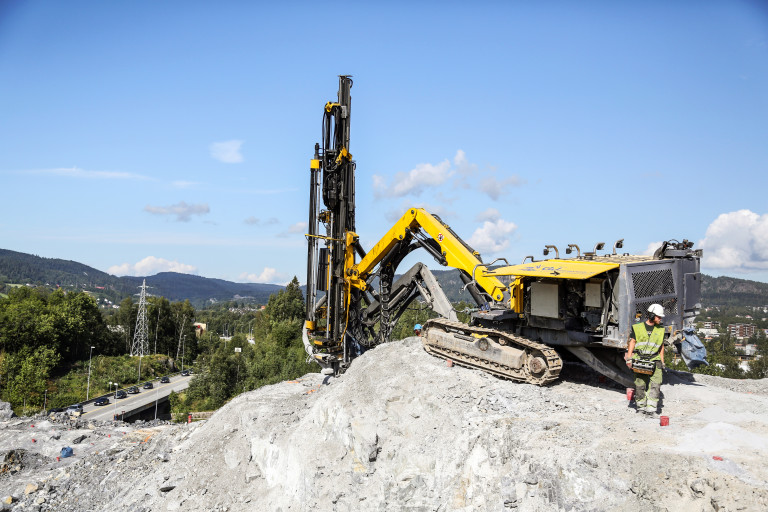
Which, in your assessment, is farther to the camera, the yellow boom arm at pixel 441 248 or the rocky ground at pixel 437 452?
the yellow boom arm at pixel 441 248

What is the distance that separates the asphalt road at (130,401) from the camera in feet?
136

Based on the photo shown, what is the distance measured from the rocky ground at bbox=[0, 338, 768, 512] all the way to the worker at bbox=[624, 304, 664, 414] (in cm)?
41

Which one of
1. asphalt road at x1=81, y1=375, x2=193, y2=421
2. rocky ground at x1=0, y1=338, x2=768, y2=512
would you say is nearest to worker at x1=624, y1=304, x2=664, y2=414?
rocky ground at x1=0, y1=338, x2=768, y2=512

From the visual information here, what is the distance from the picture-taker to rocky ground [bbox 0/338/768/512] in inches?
276

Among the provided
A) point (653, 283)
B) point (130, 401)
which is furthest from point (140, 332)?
point (653, 283)

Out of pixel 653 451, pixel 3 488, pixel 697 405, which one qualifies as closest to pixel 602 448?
pixel 653 451

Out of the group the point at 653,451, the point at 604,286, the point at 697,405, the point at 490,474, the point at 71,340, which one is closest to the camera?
the point at 653,451

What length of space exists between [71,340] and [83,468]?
5397 centimetres

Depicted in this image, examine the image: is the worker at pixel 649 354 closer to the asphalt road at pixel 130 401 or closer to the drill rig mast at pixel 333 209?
the drill rig mast at pixel 333 209

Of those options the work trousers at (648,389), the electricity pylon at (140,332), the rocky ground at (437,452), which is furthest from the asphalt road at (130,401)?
the work trousers at (648,389)

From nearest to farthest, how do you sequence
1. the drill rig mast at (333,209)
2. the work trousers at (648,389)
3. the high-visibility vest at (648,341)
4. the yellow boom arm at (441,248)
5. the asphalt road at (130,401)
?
1. the work trousers at (648,389)
2. the high-visibility vest at (648,341)
3. the yellow boom arm at (441,248)
4. the drill rig mast at (333,209)
5. the asphalt road at (130,401)

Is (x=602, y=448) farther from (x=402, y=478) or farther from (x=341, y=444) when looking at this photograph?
(x=341, y=444)

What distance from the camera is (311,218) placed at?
54.4ft

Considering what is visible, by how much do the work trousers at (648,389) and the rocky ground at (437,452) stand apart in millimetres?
386
